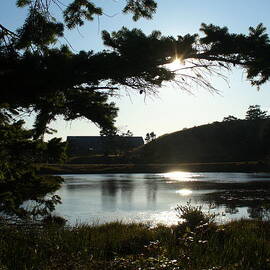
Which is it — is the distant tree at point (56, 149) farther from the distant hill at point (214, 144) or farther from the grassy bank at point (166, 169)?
the distant hill at point (214, 144)

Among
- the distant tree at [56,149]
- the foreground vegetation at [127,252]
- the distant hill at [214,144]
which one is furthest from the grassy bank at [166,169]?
the foreground vegetation at [127,252]

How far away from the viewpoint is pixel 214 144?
124 metres

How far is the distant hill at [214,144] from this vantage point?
11388cm

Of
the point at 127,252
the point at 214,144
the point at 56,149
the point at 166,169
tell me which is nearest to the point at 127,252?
the point at 127,252

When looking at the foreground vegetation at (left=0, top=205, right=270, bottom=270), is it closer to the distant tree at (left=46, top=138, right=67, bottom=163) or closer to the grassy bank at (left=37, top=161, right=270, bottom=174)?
the distant tree at (left=46, top=138, right=67, bottom=163)

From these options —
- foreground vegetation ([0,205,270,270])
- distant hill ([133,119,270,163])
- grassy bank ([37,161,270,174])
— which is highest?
distant hill ([133,119,270,163])

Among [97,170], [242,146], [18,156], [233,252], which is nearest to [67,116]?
[18,156]

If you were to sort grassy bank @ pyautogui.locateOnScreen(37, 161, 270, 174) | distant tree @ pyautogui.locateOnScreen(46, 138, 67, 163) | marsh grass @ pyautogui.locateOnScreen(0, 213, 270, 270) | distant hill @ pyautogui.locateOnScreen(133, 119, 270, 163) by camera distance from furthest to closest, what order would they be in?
distant hill @ pyautogui.locateOnScreen(133, 119, 270, 163) < grassy bank @ pyautogui.locateOnScreen(37, 161, 270, 174) < distant tree @ pyautogui.locateOnScreen(46, 138, 67, 163) < marsh grass @ pyautogui.locateOnScreen(0, 213, 270, 270)

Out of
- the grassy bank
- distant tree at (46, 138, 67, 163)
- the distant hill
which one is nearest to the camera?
distant tree at (46, 138, 67, 163)

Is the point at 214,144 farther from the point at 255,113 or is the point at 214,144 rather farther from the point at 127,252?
the point at 127,252

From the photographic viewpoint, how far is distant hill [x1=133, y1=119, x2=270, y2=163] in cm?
11388

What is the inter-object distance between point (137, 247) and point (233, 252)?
2110 mm

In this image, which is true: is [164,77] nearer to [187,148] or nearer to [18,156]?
[18,156]

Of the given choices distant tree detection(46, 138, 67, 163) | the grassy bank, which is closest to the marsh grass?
distant tree detection(46, 138, 67, 163)
